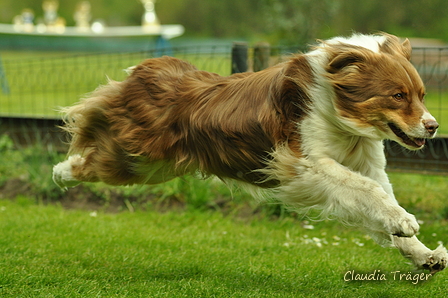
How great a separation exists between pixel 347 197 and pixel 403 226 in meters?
0.38

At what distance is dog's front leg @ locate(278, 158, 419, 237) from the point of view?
3490 mm

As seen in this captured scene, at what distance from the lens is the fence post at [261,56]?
6.84m

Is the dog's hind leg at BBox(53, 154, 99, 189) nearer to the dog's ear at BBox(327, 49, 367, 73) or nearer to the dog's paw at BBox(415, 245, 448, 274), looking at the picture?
the dog's ear at BBox(327, 49, 367, 73)

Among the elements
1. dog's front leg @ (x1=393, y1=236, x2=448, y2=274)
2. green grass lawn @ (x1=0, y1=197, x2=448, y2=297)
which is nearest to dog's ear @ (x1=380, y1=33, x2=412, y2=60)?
dog's front leg @ (x1=393, y1=236, x2=448, y2=274)

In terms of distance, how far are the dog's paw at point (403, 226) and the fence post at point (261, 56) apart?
3727mm

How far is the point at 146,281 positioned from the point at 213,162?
112cm

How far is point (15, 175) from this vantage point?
311 inches

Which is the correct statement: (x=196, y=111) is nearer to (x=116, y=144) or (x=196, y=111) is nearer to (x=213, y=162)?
(x=213, y=162)

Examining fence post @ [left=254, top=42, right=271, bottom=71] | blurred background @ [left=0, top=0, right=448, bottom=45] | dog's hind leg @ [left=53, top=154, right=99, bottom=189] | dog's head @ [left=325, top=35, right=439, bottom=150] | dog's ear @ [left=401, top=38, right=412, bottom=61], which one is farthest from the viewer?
blurred background @ [left=0, top=0, right=448, bottom=45]

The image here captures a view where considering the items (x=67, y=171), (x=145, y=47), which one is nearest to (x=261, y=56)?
(x=67, y=171)

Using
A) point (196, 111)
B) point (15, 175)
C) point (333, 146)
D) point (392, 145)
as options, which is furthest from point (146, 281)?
point (15, 175)

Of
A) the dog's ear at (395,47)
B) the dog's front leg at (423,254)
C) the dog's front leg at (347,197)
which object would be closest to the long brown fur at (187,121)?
the dog's front leg at (347,197)

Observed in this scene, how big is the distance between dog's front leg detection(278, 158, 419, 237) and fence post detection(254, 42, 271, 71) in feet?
10.6

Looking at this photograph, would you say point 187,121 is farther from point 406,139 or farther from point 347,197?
point 406,139
